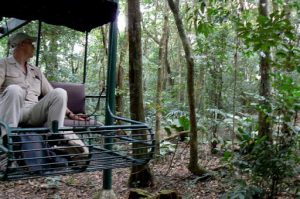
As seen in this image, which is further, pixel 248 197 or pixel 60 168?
pixel 248 197

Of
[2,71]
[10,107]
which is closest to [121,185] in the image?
[2,71]

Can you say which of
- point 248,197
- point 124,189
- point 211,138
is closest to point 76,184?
point 124,189

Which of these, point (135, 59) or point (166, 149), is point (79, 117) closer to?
point (135, 59)

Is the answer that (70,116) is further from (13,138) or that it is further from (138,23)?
(138,23)

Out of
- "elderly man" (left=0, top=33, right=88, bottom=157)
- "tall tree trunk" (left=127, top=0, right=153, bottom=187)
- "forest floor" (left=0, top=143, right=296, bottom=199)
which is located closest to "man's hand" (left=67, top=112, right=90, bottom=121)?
"elderly man" (left=0, top=33, right=88, bottom=157)

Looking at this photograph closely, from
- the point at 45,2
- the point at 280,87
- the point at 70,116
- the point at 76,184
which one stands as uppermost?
the point at 45,2

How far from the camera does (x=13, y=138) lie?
2.53m

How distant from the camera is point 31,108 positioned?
3.15 metres

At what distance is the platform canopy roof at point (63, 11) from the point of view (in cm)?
357

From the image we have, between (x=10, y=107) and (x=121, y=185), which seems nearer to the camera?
(x=10, y=107)

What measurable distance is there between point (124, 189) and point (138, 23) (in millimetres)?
2513

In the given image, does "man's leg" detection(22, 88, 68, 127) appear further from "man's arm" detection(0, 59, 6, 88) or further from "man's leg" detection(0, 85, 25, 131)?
"man's arm" detection(0, 59, 6, 88)

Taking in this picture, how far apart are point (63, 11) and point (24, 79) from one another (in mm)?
753

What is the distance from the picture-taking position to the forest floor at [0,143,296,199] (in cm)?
585
